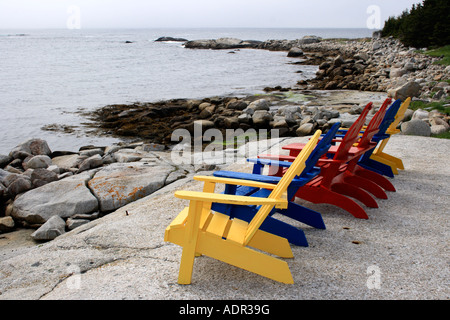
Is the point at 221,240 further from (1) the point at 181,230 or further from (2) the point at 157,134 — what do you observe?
(2) the point at 157,134

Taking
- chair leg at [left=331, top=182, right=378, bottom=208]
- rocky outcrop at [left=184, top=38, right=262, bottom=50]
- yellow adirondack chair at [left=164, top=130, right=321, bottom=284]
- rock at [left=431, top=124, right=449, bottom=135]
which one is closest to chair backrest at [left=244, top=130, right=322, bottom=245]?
yellow adirondack chair at [left=164, top=130, right=321, bottom=284]

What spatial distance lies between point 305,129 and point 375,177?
6.92 metres

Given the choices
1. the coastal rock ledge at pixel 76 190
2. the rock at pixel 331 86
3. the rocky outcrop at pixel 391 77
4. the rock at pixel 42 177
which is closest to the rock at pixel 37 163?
the coastal rock ledge at pixel 76 190

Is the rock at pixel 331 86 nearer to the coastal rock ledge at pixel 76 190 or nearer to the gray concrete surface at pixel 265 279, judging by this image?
the coastal rock ledge at pixel 76 190

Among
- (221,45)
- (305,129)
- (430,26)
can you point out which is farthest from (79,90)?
(221,45)

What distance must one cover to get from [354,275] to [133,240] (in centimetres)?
221

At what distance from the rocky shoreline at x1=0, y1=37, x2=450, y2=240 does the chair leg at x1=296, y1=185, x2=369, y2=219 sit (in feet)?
11.3

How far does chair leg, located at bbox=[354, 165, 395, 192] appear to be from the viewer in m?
5.55

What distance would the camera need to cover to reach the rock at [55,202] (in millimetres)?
6789

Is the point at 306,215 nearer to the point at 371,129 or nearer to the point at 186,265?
the point at 186,265

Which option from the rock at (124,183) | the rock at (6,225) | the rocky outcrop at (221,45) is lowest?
the rock at (6,225)

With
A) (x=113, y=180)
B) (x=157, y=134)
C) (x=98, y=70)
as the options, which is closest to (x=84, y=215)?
(x=113, y=180)

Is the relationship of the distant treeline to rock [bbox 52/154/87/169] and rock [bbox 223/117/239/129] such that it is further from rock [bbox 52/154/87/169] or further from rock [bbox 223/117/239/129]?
rock [bbox 52/154/87/169]

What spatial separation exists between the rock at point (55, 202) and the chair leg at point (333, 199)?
3.88m
